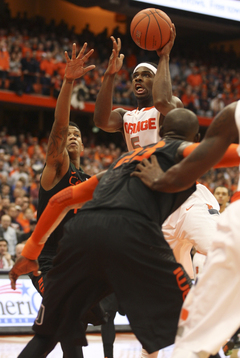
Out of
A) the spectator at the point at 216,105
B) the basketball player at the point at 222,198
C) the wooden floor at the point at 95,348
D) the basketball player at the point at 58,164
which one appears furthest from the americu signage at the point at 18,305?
the spectator at the point at 216,105

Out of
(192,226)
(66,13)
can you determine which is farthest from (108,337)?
(66,13)

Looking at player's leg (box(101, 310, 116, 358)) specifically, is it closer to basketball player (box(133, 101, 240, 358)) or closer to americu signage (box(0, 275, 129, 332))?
basketball player (box(133, 101, 240, 358))

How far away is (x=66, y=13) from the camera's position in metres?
23.1

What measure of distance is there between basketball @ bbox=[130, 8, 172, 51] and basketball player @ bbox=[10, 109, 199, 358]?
6.17 feet

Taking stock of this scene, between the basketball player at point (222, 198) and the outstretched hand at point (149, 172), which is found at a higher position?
the outstretched hand at point (149, 172)

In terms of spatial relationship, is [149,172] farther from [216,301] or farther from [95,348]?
[95,348]

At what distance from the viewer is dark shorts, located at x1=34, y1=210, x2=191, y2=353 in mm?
2746

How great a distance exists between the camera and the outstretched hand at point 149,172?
2.82 metres

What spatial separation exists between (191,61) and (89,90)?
735 centimetres

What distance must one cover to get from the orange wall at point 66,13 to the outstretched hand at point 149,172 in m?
20.5

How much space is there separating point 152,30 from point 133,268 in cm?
265

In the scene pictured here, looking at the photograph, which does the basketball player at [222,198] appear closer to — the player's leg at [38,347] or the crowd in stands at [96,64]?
the player's leg at [38,347]

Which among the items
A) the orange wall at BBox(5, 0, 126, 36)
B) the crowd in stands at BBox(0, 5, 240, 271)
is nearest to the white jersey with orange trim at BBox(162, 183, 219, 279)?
the crowd in stands at BBox(0, 5, 240, 271)

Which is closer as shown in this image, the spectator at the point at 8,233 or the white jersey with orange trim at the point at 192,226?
the white jersey with orange trim at the point at 192,226
